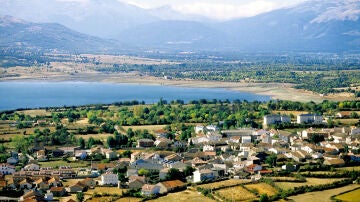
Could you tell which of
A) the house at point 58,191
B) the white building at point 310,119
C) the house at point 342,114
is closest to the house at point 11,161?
the house at point 58,191

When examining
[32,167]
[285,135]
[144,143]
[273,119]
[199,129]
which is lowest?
[32,167]

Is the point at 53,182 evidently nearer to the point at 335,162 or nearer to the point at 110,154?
the point at 110,154

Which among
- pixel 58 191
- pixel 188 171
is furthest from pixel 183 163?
pixel 58 191

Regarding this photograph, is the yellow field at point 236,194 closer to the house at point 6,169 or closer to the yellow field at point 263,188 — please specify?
the yellow field at point 263,188

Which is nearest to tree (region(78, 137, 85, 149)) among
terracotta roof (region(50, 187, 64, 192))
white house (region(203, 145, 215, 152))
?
white house (region(203, 145, 215, 152))

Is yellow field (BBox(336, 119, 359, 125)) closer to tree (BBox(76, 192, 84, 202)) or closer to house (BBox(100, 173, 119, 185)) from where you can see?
house (BBox(100, 173, 119, 185))

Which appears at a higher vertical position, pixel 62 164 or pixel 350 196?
pixel 350 196
